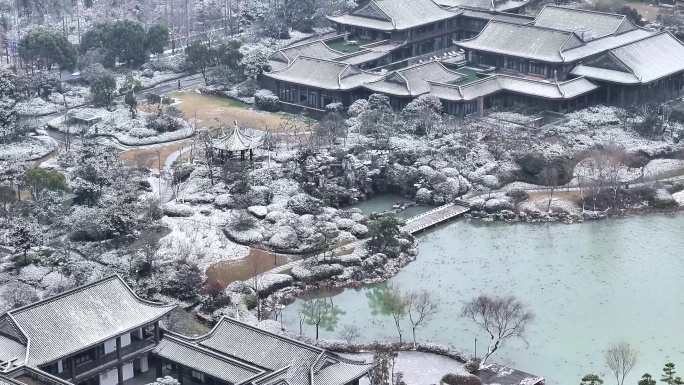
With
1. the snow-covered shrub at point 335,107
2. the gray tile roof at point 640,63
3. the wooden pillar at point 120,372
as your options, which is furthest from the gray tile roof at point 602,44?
the wooden pillar at point 120,372

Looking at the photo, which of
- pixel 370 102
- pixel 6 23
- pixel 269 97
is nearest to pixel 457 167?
pixel 370 102

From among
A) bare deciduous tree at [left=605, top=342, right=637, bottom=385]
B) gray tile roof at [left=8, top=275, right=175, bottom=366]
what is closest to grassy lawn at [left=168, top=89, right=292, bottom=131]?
gray tile roof at [left=8, top=275, right=175, bottom=366]

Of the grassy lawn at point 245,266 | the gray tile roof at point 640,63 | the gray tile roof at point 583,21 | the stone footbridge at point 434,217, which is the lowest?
the stone footbridge at point 434,217

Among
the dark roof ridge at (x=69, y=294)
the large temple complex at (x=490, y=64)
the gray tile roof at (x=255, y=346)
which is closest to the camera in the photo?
the gray tile roof at (x=255, y=346)

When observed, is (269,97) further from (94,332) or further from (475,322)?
(94,332)

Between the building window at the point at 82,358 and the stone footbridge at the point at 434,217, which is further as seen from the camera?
the stone footbridge at the point at 434,217

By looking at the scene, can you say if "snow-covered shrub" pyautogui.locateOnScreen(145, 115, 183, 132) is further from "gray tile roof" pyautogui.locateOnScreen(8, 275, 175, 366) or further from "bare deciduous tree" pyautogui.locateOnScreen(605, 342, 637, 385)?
"bare deciduous tree" pyautogui.locateOnScreen(605, 342, 637, 385)

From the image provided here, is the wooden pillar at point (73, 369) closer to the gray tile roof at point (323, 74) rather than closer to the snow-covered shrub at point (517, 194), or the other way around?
the snow-covered shrub at point (517, 194)
